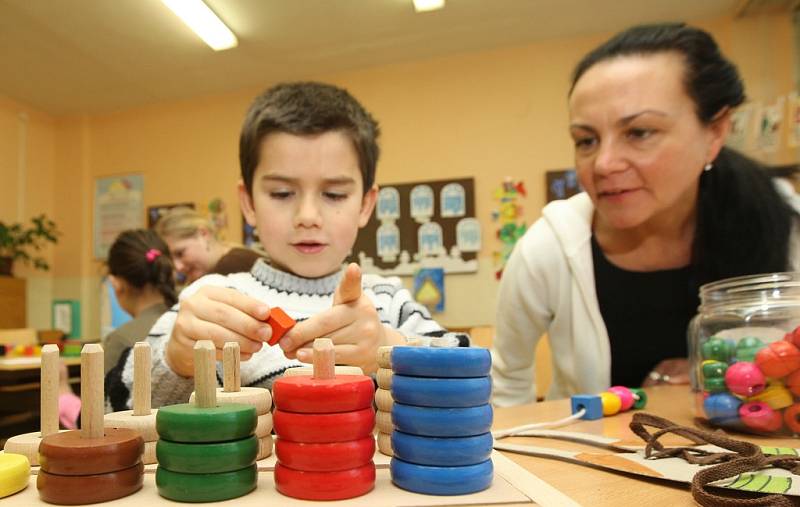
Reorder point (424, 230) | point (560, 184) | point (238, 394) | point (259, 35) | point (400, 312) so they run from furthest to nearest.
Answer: point (424, 230) < point (560, 184) < point (259, 35) < point (400, 312) < point (238, 394)

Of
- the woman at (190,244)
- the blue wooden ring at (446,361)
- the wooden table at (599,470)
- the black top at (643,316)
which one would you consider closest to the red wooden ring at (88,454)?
the blue wooden ring at (446,361)

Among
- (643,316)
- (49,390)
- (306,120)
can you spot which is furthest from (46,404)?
(643,316)

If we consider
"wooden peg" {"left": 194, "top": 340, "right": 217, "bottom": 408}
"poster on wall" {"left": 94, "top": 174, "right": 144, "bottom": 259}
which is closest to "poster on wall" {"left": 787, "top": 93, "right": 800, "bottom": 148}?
"wooden peg" {"left": 194, "top": 340, "right": 217, "bottom": 408}

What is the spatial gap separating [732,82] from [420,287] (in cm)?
248

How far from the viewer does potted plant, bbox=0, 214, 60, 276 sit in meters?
3.87

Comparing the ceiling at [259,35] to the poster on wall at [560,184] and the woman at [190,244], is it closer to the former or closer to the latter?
the poster on wall at [560,184]

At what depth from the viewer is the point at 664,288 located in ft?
4.22

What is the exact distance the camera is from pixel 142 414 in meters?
0.49

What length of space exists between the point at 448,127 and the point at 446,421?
131 inches

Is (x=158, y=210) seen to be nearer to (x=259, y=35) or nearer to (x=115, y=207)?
(x=115, y=207)

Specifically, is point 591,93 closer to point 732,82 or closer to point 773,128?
point 732,82

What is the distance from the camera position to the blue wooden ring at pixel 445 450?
0.41 meters

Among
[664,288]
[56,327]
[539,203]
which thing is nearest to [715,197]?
[664,288]

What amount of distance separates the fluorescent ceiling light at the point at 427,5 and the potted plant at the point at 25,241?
3.04 m
